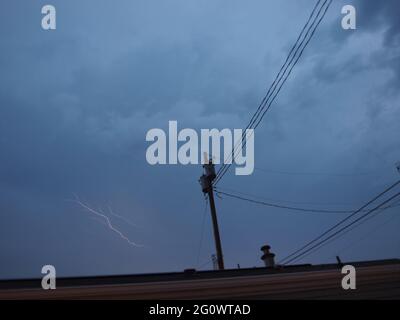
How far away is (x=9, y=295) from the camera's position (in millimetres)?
3168

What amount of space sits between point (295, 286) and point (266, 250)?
6637 millimetres
